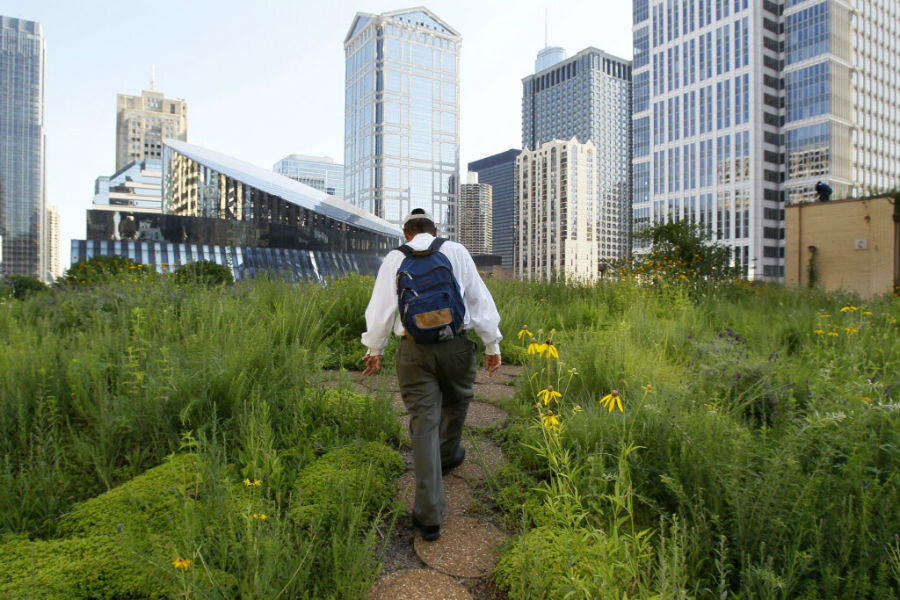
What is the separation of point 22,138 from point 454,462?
697 feet

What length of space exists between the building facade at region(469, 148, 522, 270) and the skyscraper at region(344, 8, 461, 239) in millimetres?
24176

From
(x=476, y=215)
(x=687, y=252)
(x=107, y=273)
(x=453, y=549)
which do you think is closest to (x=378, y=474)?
(x=453, y=549)

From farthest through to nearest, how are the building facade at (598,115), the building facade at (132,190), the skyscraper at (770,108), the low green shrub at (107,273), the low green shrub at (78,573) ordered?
the building facade at (598,115) < the building facade at (132,190) < the skyscraper at (770,108) < the low green shrub at (107,273) < the low green shrub at (78,573)

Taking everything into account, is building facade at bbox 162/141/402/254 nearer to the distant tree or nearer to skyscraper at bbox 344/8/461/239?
the distant tree

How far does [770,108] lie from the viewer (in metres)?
85.2

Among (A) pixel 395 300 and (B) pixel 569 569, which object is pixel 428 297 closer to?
(A) pixel 395 300

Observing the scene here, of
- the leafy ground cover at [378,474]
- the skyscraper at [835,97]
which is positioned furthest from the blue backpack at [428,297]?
the skyscraper at [835,97]

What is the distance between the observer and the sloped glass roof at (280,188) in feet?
145

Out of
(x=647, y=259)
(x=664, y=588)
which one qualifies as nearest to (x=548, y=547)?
(x=664, y=588)

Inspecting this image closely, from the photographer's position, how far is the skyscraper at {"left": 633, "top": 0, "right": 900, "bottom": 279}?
82125mm

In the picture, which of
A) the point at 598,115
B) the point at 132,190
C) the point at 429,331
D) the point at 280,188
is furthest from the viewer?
the point at 598,115

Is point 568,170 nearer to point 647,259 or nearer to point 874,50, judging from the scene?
point 874,50

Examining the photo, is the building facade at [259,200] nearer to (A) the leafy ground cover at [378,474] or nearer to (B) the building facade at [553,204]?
(A) the leafy ground cover at [378,474]

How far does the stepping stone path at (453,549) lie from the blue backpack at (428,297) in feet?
2.48
